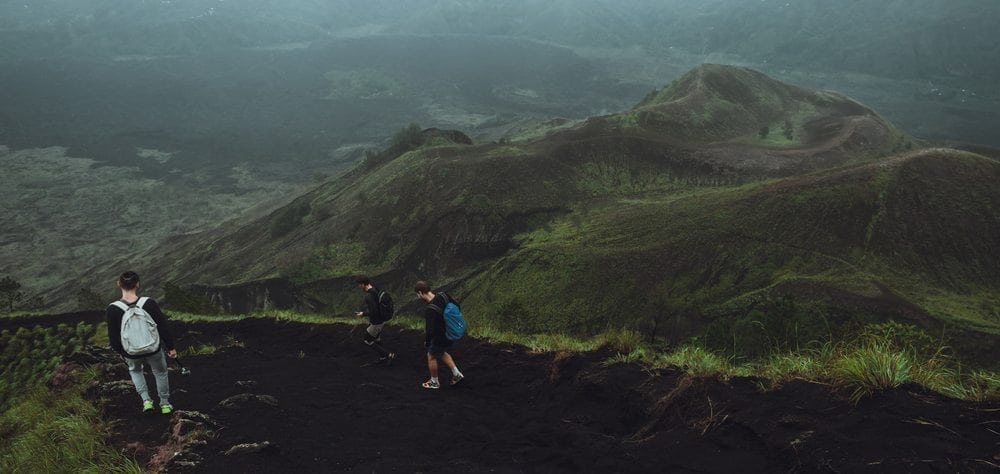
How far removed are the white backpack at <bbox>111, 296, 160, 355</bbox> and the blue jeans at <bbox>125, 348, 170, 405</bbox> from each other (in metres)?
0.20

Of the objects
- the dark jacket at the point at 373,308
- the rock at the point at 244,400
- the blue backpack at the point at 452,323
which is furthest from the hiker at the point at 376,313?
the rock at the point at 244,400

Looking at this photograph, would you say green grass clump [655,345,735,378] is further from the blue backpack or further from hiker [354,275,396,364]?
hiker [354,275,396,364]

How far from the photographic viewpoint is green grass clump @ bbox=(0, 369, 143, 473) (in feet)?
25.0

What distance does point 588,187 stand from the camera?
58344 mm

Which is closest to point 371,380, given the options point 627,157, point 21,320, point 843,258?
point 21,320

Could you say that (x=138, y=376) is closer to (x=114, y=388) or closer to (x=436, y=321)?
(x=114, y=388)

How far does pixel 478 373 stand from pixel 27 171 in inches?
7894

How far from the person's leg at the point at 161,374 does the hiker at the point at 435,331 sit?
166 inches

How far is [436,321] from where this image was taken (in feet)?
33.7

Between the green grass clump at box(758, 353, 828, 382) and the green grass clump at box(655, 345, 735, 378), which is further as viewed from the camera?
the green grass clump at box(655, 345, 735, 378)

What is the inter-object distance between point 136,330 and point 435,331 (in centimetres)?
472

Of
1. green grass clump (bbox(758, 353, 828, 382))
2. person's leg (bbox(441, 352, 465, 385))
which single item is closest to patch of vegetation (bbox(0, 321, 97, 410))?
person's leg (bbox(441, 352, 465, 385))

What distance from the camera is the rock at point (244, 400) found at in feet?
30.9

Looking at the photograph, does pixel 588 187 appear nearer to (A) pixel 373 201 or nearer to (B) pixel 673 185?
(B) pixel 673 185
